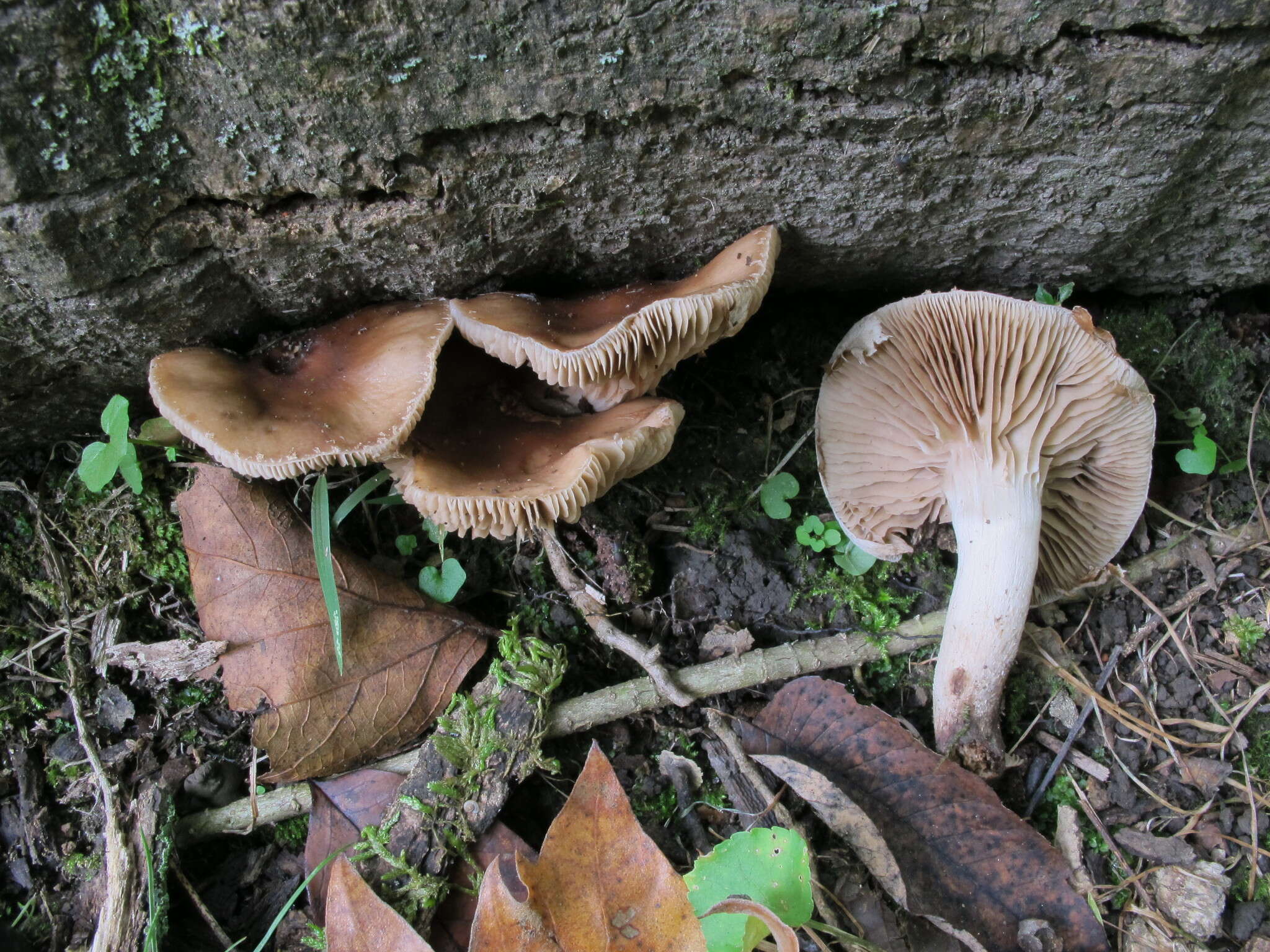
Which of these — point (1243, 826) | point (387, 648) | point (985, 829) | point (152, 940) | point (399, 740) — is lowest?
point (1243, 826)

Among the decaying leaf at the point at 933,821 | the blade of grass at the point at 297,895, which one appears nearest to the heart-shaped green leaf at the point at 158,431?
the blade of grass at the point at 297,895

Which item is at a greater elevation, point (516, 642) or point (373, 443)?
point (373, 443)

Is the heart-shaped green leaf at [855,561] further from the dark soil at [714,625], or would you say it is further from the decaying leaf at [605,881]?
the decaying leaf at [605,881]

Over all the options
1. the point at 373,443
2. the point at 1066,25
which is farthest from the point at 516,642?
the point at 1066,25

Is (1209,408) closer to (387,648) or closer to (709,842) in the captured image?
(709,842)

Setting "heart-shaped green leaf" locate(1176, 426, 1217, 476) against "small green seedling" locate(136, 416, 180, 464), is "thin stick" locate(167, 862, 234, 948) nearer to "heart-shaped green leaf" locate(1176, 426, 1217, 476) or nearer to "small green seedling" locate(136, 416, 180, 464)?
"small green seedling" locate(136, 416, 180, 464)

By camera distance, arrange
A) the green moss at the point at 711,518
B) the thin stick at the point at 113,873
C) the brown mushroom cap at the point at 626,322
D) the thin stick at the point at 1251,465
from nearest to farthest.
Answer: the brown mushroom cap at the point at 626,322
the thin stick at the point at 113,873
the thin stick at the point at 1251,465
the green moss at the point at 711,518

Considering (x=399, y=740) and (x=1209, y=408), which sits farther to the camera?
(x=1209, y=408)
